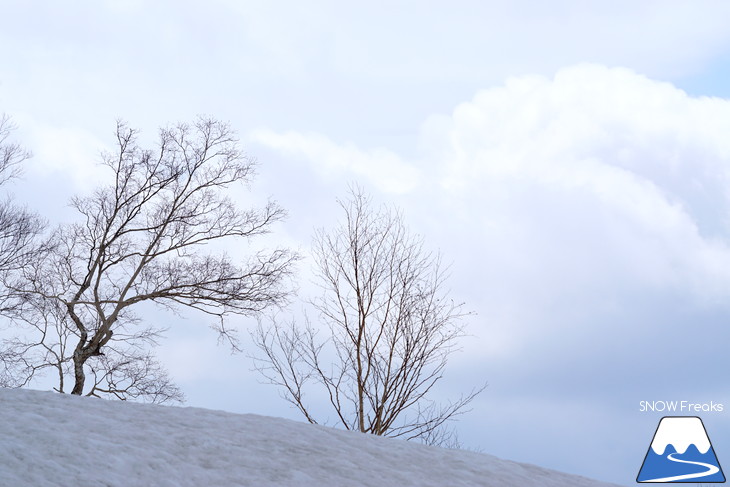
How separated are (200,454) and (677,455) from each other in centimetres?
634

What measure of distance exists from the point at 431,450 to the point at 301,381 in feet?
21.9

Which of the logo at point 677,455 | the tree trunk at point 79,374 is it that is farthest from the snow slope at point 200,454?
the tree trunk at point 79,374

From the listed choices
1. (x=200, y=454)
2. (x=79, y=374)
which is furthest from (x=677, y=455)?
(x=79, y=374)

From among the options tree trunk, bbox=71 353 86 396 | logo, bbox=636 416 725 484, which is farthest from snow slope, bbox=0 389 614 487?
tree trunk, bbox=71 353 86 396

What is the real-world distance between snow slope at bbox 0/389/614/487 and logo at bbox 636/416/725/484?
1.81m

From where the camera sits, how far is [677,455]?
9.39m

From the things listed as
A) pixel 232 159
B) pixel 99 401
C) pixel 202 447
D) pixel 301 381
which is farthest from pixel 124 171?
pixel 202 447

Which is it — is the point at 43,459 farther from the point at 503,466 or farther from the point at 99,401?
the point at 503,466

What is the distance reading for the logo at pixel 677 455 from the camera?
9.20 meters

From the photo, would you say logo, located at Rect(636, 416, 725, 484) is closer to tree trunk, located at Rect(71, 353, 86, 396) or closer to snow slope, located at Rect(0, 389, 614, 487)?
snow slope, located at Rect(0, 389, 614, 487)

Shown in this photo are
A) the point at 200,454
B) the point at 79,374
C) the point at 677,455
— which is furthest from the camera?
the point at 79,374

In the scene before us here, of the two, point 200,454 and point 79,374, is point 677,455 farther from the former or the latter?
point 79,374

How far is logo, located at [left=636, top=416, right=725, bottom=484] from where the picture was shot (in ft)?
30.2

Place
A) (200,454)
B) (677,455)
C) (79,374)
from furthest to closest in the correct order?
(79,374)
(677,455)
(200,454)
